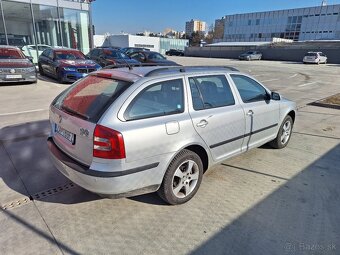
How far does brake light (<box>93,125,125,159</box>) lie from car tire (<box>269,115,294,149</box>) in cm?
319

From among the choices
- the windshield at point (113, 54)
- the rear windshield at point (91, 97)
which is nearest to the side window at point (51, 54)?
the windshield at point (113, 54)

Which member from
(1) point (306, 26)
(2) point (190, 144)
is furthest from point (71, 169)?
(1) point (306, 26)

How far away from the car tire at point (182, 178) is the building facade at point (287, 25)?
67.8m

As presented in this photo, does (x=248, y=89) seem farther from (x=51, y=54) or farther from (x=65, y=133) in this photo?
(x=51, y=54)

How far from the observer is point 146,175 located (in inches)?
104

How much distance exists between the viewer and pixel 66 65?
1108 centimetres

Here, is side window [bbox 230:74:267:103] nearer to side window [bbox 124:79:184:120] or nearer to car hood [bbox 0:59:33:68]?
side window [bbox 124:79:184:120]

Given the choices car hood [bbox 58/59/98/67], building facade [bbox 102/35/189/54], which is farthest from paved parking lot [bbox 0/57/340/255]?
building facade [bbox 102/35/189/54]

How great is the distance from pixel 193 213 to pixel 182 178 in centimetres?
41

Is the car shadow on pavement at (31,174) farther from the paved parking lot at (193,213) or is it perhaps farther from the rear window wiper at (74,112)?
the rear window wiper at (74,112)

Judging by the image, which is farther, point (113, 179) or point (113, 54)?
point (113, 54)

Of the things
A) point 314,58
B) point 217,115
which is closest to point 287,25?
point 314,58

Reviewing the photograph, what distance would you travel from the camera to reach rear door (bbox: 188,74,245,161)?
307 centimetres

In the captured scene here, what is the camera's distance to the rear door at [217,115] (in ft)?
10.1
